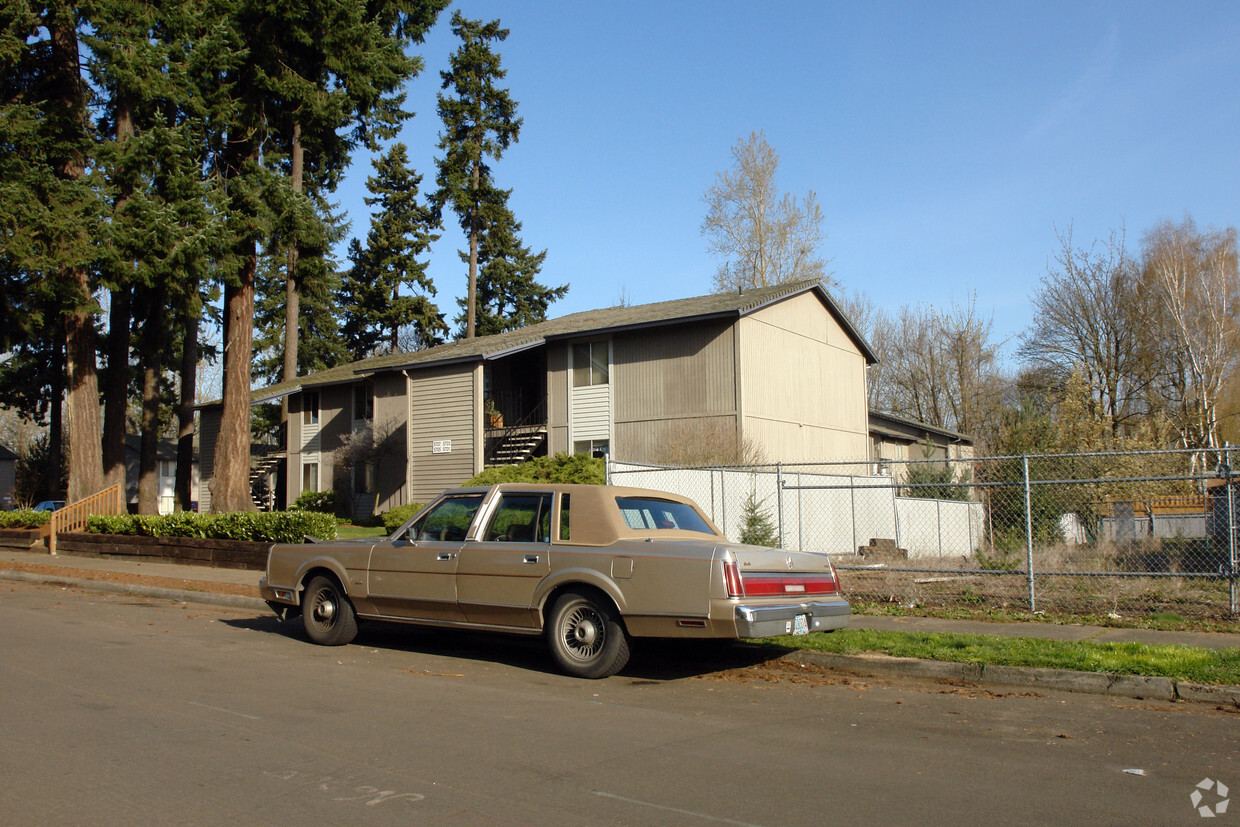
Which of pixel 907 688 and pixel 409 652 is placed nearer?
pixel 907 688

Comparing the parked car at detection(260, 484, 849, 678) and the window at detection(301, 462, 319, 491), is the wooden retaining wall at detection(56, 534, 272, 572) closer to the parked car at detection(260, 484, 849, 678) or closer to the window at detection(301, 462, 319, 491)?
the parked car at detection(260, 484, 849, 678)

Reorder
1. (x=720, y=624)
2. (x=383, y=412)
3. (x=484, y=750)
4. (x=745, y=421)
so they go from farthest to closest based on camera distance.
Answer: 1. (x=383, y=412)
2. (x=745, y=421)
3. (x=720, y=624)
4. (x=484, y=750)

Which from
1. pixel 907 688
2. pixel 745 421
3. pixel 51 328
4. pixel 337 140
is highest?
pixel 337 140

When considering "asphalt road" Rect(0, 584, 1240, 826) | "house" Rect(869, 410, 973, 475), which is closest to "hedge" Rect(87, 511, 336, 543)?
"asphalt road" Rect(0, 584, 1240, 826)

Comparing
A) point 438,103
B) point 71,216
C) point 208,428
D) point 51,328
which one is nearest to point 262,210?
point 71,216

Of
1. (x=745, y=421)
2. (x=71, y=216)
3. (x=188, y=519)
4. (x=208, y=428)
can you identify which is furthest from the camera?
(x=208, y=428)

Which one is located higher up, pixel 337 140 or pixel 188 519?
pixel 337 140

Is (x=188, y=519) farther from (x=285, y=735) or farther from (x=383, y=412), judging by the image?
Answer: (x=285, y=735)

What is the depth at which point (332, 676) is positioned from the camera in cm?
827

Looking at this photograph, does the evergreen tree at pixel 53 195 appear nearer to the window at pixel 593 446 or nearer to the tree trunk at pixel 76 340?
the tree trunk at pixel 76 340

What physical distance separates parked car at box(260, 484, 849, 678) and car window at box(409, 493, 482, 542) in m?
0.01

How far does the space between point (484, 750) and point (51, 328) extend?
102ft

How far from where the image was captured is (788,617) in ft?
25.7

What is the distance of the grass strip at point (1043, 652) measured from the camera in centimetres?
766
